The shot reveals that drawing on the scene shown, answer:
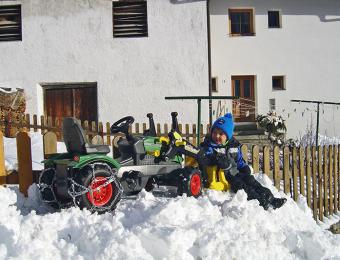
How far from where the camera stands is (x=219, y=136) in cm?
626

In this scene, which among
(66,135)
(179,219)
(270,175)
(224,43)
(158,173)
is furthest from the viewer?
(224,43)

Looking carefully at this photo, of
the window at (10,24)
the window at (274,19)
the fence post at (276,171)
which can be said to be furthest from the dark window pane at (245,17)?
the fence post at (276,171)

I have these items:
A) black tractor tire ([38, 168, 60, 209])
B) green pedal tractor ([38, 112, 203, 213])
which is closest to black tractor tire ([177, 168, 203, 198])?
green pedal tractor ([38, 112, 203, 213])

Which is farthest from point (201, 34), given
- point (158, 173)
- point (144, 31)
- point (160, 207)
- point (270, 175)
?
point (160, 207)

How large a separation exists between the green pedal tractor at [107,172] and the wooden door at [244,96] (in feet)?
39.3

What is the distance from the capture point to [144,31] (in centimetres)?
1531

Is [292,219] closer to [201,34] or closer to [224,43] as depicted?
[201,34]

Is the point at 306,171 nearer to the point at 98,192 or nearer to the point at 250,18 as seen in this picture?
the point at 98,192

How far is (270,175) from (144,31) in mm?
9284

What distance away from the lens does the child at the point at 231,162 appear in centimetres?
552

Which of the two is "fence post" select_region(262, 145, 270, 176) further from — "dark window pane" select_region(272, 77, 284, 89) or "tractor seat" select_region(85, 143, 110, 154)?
"dark window pane" select_region(272, 77, 284, 89)

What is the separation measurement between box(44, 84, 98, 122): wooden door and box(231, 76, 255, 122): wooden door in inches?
209

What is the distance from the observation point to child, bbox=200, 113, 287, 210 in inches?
217

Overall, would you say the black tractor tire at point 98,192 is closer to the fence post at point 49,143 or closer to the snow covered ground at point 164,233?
the snow covered ground at point 164,233
